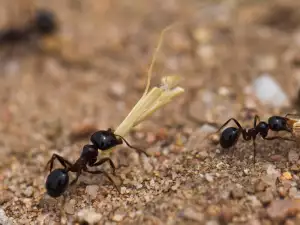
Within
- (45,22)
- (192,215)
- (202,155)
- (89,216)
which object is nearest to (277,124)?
(202,155)

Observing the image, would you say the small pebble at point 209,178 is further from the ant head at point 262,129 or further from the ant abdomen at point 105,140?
the ant abdomen at point 105,140

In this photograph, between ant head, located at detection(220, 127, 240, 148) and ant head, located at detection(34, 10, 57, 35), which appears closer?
ant head, located at detection(220, 127, 240, 148)

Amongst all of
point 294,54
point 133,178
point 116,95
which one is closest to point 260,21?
point 294,54

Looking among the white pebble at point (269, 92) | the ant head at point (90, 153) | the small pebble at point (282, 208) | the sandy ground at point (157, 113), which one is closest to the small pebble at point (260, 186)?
the sandy ground at point (157, 113)

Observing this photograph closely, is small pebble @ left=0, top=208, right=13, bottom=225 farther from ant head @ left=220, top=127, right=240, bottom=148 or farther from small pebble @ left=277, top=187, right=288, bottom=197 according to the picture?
small pebble @ left=277, top=187, right=288, bottom=197

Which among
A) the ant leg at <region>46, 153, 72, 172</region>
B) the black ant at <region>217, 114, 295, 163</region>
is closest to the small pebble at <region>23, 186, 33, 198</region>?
the ant leg at <region>46, 153, 72, 172</region>

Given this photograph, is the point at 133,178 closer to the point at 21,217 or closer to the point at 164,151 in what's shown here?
the point at 164,151
